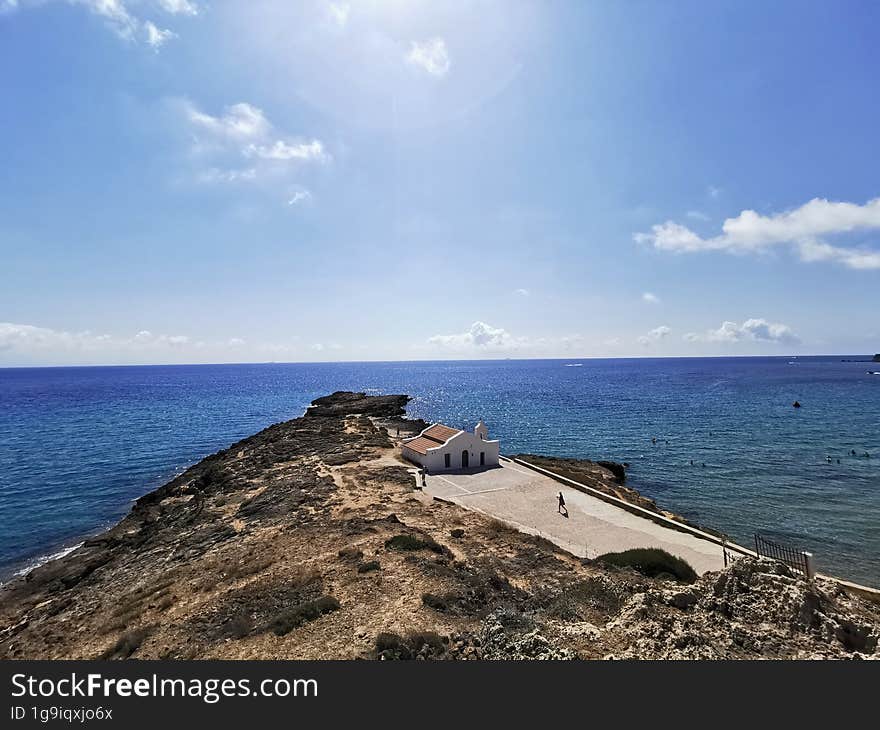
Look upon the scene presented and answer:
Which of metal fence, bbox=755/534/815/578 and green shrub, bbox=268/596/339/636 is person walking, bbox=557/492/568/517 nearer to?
metal fence, bbox=755/534/815/578

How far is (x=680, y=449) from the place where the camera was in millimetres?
47812

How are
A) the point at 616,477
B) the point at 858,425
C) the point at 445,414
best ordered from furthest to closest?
1. the point at 445,414
2. the point at 858,425
3. the point at 616,477

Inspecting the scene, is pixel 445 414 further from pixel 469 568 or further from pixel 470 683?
pixel 470 683

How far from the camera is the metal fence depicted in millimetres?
14445

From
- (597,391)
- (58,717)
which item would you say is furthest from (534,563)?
(597,391)

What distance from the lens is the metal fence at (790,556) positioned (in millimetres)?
14445

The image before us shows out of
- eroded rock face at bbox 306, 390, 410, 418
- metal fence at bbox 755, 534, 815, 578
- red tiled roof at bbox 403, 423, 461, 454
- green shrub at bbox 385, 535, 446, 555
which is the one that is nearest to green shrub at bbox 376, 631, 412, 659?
green shrub at bbox 385, 535, 446, 555

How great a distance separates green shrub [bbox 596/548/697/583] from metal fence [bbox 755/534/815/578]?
2826 millimetres

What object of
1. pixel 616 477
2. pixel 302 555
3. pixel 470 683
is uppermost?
pixel 470 683

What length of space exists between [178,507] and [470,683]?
29.9 meters

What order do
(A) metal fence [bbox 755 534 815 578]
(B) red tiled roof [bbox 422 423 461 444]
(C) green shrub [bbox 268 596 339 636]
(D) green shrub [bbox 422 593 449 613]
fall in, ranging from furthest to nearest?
1. (B) red tiled roof [bbox 422 423 461 444]
2. (A) metal fence [bbox 755 534 815 578]
3. (D) green shrub [bbox 422 593 449 613]
4. (C) green shrub [bbox 268 596 339 636]

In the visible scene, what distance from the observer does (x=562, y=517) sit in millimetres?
22656

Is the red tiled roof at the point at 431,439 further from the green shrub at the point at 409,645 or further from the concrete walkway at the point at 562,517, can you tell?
the green shrub at the point at 409,645

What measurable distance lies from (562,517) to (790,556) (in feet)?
32.5
